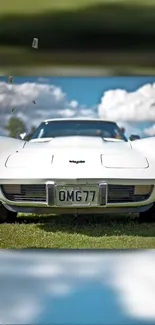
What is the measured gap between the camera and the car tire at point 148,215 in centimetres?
287

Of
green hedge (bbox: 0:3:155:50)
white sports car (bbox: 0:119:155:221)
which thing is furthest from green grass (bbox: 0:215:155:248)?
green hedge (bbox: 0:3:155:50)

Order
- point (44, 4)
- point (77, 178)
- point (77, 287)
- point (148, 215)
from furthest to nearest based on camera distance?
1. point (148, 215)
2. point (77, 178)
3. point (44, 4)
4. point (77, 287)

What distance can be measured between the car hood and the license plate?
14cm

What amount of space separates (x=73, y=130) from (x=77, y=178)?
15.0 inches

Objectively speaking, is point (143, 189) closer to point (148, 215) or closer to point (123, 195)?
point (123, 195)

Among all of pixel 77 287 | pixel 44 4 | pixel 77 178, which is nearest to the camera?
pixel 77 287

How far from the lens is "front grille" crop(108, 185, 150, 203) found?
2764 millimetres

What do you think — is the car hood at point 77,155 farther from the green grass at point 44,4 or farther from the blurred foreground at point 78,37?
the green grass at point 44,4

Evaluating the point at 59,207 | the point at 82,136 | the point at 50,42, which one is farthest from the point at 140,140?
the point at 50,42

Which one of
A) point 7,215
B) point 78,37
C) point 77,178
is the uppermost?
point 78,37

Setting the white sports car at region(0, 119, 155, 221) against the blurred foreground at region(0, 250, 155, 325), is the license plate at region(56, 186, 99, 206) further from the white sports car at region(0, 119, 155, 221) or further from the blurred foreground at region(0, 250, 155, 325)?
the blurred foreground at region(0, 250, 155, 325)

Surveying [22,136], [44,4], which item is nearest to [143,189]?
[22,136]

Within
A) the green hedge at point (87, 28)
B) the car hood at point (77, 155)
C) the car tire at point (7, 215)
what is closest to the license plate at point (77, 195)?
the car hood at point (77, 155)

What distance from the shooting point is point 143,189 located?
2.77 m
